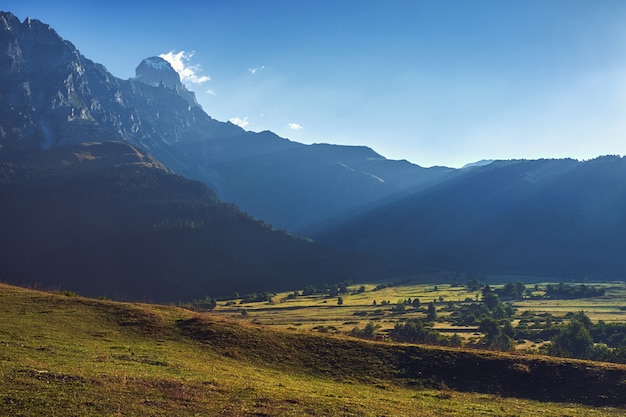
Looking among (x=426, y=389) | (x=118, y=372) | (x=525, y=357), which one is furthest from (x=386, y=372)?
(x=118, y=372)

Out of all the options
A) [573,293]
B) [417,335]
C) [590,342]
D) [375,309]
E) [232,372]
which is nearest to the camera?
[232,372]

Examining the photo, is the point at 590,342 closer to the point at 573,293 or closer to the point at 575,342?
the point at 575,342

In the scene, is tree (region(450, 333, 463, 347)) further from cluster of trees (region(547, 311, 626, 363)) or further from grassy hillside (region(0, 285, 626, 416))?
grassy hillside (region(0, 285, 626, 416))

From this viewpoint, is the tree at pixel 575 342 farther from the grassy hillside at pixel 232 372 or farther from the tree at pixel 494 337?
the grassy hillside at pixel 232 372

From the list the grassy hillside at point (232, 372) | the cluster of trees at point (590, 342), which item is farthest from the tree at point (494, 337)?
the grassy hillside at point (232, 372)

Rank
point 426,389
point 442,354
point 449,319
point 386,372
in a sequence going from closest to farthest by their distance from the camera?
point 426,389, point 386,372, point 442,354, point 449,319

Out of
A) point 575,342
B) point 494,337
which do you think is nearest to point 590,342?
point 575,342

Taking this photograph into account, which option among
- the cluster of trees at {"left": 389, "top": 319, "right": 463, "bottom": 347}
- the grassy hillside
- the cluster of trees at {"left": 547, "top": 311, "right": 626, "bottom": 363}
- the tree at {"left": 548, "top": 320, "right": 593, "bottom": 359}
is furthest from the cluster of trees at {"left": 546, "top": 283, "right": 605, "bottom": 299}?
the grassy hillside

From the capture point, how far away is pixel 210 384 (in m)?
29.4

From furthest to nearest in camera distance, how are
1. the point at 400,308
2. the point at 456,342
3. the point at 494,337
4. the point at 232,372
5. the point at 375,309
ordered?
the point at 375,309 < the point at 400,308 < the point at 494,337 < the point at 456,342 < the point at 232,372

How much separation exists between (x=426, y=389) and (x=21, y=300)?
146 ft

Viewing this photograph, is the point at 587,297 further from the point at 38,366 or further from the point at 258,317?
the point at 38,366

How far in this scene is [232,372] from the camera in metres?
34.6

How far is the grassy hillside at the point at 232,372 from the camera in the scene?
2508 cm
